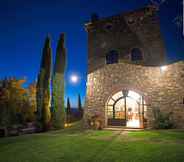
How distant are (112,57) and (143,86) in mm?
3515

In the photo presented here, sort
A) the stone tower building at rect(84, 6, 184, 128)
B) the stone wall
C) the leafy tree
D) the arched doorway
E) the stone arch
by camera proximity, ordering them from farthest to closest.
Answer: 1. the leafy tree
2. the arched doorway
3. the stone arch
4. the stone tower building at rect(84, 6, 184, 128)
5. the stone wall

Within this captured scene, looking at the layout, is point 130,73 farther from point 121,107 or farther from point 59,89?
point 59,89

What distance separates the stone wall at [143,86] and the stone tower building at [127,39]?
2.62 ft

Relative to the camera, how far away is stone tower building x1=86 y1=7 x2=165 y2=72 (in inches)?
458

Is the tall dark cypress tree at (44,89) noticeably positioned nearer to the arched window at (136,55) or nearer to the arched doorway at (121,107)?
the arched doorway at (121,107)

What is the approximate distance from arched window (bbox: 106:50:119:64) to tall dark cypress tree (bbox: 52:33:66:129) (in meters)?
4.35

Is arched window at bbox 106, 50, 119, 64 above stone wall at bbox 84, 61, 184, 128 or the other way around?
above

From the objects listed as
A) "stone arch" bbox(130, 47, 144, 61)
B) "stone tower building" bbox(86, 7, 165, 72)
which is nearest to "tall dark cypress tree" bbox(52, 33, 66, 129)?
"stone tower building" bbox(86, 7, 165, 72)

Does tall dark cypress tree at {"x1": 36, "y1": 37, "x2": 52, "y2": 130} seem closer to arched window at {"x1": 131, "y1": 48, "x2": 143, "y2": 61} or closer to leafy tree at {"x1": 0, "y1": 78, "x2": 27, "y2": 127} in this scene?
leafy tree at {"x1": 0, "y1": 78, "x2": 27, "y2": 127}

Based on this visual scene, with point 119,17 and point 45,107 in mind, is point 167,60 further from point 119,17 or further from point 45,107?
Result: point 45,107

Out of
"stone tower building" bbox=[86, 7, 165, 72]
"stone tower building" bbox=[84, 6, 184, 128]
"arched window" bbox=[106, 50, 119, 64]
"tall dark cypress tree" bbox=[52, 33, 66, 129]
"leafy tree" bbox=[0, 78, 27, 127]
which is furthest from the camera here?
"leafy tree" bbox=[0, 78, 27, 127]

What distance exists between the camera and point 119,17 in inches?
510

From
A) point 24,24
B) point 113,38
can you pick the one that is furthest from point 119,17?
point 24,24

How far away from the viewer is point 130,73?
455 inches
